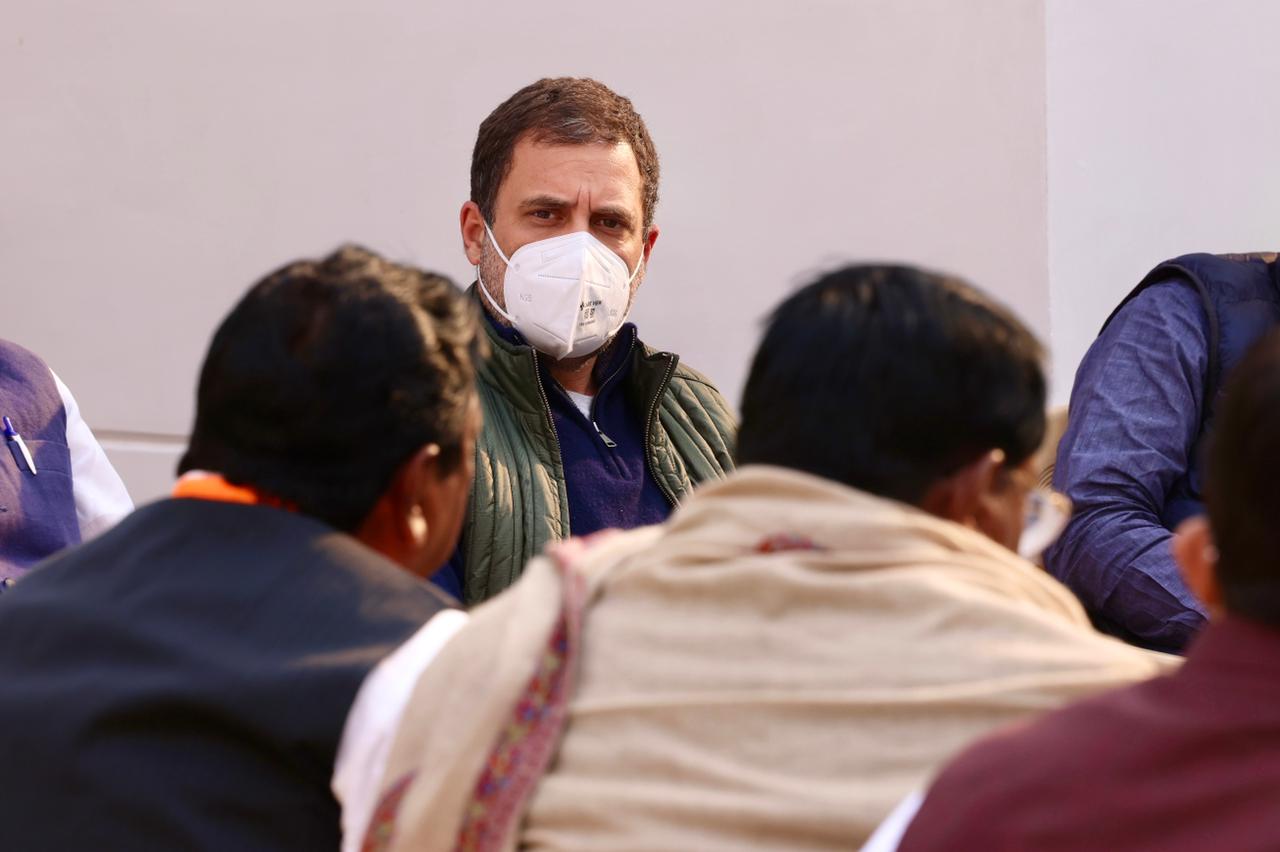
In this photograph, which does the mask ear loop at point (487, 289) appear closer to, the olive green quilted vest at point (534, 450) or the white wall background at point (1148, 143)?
the olive green quilted vest at point (534, 450)

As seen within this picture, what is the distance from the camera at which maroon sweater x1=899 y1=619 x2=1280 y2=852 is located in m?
1.18

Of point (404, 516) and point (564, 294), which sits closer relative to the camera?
point (404, 516)

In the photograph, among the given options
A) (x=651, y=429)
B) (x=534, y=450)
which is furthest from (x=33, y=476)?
(x=651, y=429)

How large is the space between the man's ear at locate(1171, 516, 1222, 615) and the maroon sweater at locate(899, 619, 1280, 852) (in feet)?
0.18

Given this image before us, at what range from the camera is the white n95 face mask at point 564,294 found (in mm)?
3361

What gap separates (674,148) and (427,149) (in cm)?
68

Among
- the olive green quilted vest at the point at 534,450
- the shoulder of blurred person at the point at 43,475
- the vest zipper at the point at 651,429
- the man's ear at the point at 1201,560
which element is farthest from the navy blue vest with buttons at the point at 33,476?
the man's ear at the point at 1201,560

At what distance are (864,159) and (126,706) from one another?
330 centimetres

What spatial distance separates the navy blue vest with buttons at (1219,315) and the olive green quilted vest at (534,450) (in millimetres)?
937

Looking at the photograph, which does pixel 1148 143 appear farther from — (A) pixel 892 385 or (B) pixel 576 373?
(A) pixel 892 385

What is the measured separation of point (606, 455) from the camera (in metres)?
3.35

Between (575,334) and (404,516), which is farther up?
(404,516)

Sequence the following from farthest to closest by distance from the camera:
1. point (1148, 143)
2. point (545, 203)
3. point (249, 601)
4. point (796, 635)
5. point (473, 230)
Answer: point (1148, 143) < point (473, 230) < point (545, 203) < point (249, 601) < point (796, 635)

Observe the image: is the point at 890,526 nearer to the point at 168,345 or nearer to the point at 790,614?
the point at 790,614
